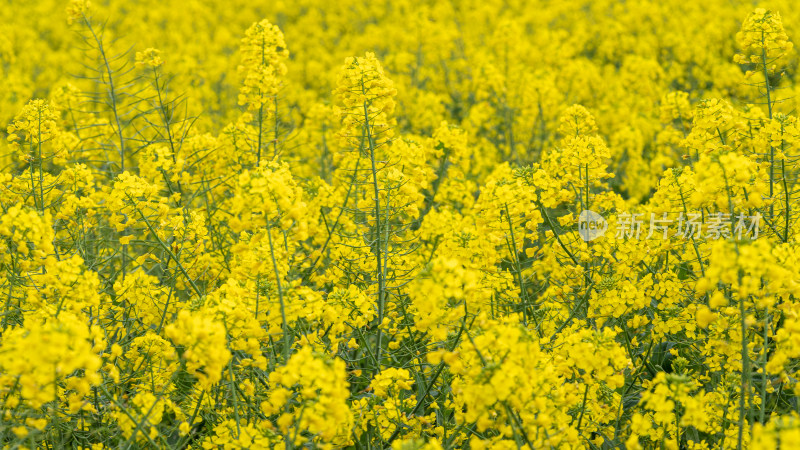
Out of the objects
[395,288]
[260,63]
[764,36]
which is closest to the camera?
[395,288]

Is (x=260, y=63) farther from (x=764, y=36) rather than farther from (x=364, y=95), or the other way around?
(x=764, y=36)

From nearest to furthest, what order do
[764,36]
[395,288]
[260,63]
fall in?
1. [395,288]
2. [764,36]
3. [260,63]

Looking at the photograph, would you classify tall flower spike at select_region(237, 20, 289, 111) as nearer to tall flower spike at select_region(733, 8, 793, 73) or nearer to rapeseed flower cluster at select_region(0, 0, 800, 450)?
rapeseed flower cluster at select_region(0, 0, 800, 450)

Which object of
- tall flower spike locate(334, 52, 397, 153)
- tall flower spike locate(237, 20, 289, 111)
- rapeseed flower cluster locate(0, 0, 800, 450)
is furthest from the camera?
tall flower spike locate(237, 20, 289, 111)

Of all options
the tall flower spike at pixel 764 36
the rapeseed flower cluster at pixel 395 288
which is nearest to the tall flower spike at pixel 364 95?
the rapeseed flower cluster at pixel 395 288

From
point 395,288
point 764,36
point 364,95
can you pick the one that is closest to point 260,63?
point 364,95

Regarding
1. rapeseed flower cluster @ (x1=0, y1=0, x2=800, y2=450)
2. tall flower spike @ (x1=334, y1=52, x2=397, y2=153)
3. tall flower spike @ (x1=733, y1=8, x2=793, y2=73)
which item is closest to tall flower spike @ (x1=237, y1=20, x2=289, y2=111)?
rapeseed flower cluster @ (x1=0, y1=0, x2=800, y2=450)

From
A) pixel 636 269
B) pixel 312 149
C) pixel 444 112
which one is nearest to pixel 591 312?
pixel 636 269

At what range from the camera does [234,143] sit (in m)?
5.54

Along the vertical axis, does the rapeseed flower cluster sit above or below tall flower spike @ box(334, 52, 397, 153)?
below

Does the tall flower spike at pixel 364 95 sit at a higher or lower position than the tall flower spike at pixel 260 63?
lower

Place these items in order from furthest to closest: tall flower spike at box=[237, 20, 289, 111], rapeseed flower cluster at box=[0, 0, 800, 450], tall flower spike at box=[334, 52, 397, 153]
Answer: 1. tall flower spike at box=[237, 20, 289, 111]
2. tall flower spike at box=[334, 52, 397, 153]
3. rapeseed flower cluster at box=[0, 0, 800, 450]

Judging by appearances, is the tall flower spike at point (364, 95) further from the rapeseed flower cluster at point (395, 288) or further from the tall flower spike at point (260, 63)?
the tall flower spike at point (260, 63)

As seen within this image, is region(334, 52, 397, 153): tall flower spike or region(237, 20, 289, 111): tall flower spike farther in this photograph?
region(237, 20, 289, 111): tall flower spike
